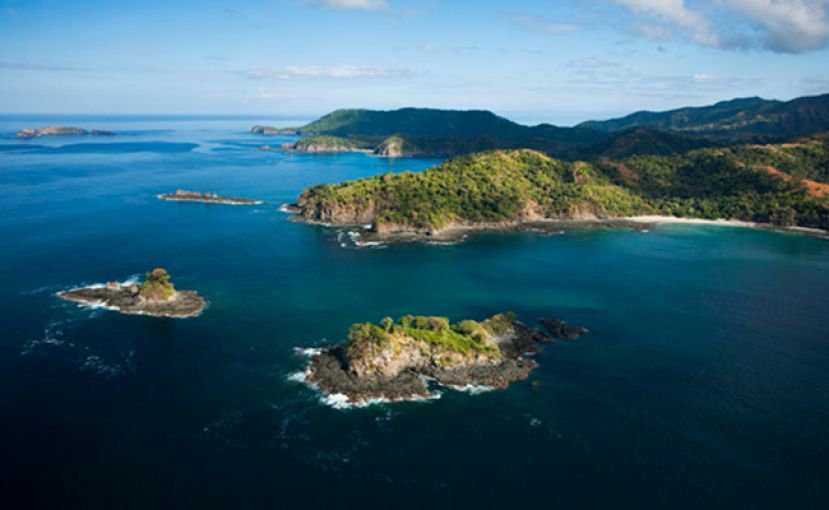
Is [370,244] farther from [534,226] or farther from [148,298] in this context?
[148,298]

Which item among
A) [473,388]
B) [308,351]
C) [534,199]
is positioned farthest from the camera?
[534,199]

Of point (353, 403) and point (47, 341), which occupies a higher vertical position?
point (47, 341)

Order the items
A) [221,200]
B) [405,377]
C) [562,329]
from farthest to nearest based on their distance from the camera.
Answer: [221,200], [562,329], [405,377]

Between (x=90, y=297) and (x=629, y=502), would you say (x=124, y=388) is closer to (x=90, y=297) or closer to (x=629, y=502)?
(x=90, y=297)

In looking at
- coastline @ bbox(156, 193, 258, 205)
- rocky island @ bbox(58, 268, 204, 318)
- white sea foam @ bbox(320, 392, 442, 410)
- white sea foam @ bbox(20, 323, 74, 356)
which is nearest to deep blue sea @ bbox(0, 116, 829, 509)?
white sea foam @ bbox(20, 323, 74, 356)

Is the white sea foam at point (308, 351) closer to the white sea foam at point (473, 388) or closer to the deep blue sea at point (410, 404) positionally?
the deep blue sea at point (410, 404)

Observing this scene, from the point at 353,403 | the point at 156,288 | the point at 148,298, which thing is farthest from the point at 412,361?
the point at 148,298

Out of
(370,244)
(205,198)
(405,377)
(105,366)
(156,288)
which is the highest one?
(205,198)
